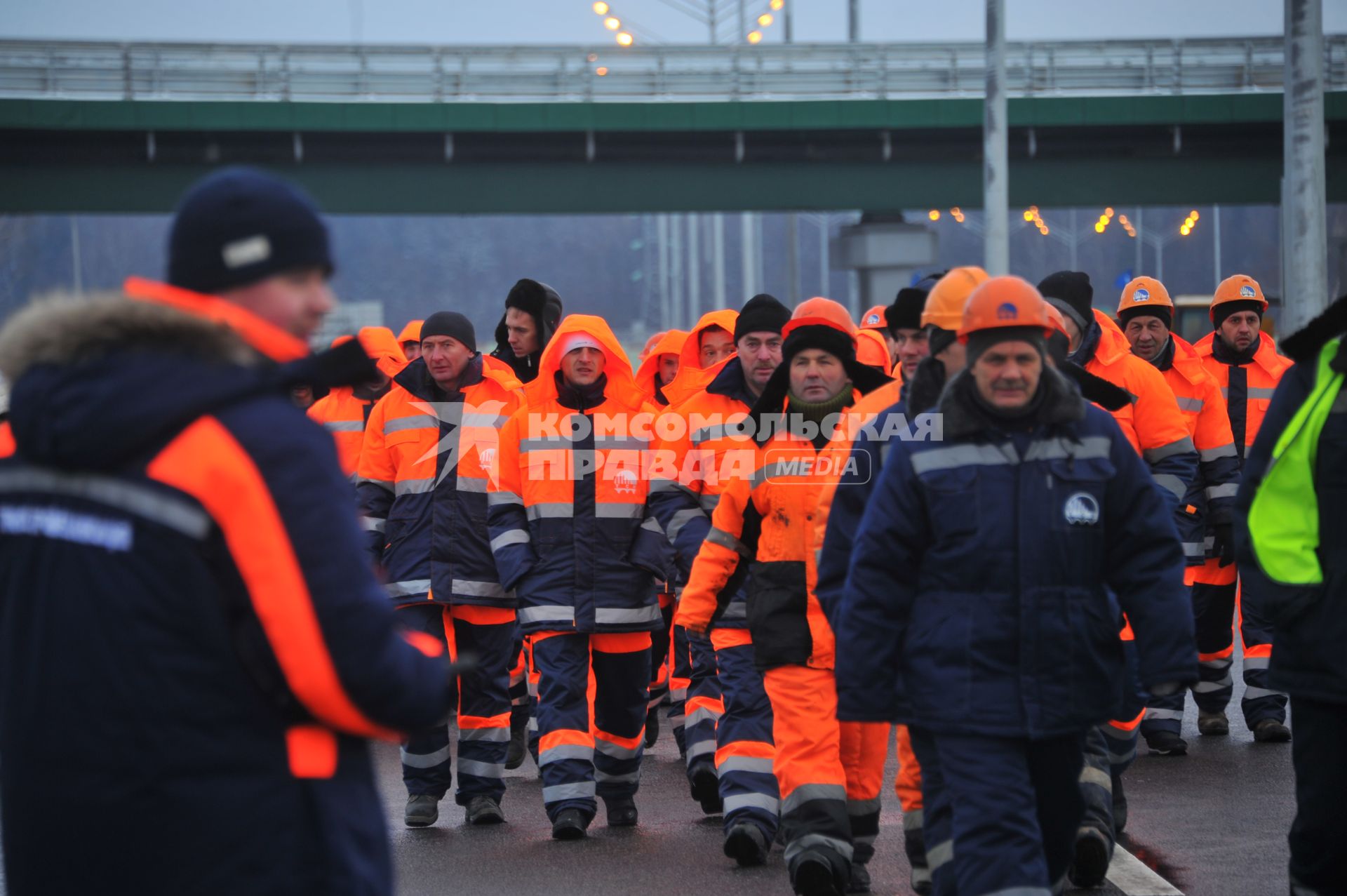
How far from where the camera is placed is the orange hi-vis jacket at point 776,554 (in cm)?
643

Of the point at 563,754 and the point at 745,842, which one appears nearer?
the point at 745,842

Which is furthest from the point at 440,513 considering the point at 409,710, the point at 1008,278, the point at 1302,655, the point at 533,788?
the point at 409,710

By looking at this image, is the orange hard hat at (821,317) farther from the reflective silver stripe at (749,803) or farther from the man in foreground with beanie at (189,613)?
the man in foreground with beanie at (189,613)

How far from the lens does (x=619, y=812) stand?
7992 mm

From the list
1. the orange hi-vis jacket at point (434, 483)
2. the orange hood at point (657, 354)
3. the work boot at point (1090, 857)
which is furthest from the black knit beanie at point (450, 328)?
the work boot at point (1090, 857)

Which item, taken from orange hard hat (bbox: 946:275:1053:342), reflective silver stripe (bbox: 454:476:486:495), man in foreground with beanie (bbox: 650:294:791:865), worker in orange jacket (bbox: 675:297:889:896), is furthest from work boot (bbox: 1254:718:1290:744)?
orange hard hat (bbox: 946:275:1053:342)

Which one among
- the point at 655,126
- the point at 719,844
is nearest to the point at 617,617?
the point at 719,844

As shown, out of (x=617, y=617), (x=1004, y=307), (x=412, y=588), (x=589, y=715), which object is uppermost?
(x=1004, y=307)

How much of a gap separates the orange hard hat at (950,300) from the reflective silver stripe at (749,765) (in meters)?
2.07

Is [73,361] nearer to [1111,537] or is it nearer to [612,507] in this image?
[1111,537]

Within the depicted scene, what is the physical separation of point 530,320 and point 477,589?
2.28 metres

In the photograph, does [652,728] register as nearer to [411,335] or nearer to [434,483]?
[434,483]

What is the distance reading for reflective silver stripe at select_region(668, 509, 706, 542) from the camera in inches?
301

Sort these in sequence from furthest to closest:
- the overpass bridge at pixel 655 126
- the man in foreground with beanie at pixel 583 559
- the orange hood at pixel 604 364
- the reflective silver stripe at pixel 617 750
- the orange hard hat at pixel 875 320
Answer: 1. the overpass bridge at pixel 655 126
2. the orange hard hat at pixel 875 320
3. the orange hood at pixel 604 364
4. the reflective silver stripe at pixel 617 750
5. the man in foreground with beanie at pixel 583 559
